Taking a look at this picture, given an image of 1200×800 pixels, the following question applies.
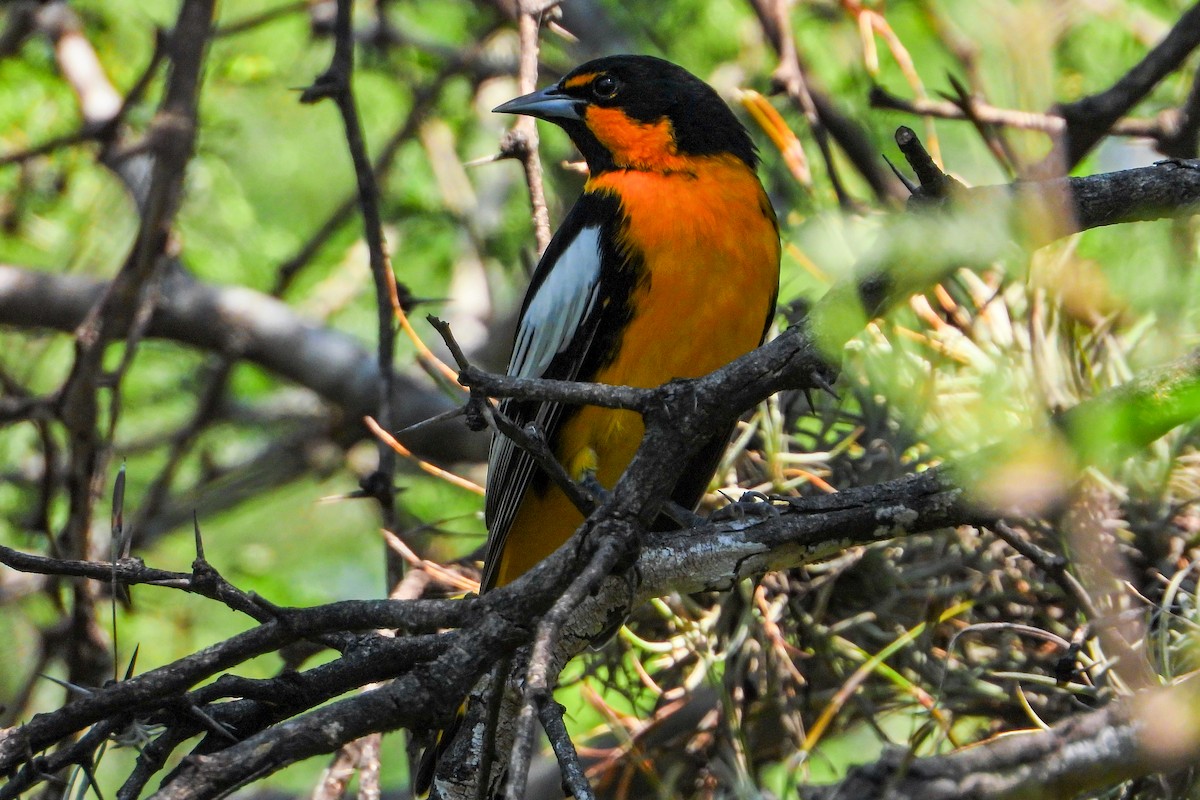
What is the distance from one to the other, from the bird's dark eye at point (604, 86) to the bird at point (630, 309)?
31 cm

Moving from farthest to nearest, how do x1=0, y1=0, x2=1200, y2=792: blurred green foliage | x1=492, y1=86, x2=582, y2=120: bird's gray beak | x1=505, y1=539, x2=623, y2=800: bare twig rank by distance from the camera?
x1=0, y1=0, x2=1200, y2=792: blurred green foliage → x1=492, y1=86, x2=582, y2=120: bird's gray beak → x1=505, y1=539, x2=623, y2=800: bare twig

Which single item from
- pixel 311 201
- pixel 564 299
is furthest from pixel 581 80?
pixel 311 201

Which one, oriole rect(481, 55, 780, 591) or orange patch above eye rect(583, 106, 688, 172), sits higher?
orange patch above eye rect(583, 106, 688, 172)

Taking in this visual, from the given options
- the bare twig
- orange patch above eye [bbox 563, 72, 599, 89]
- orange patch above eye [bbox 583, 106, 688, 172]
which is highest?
orange patch above eye [bbox 563, 72, 599, 89]

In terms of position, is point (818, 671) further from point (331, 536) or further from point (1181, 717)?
point (331, 536)

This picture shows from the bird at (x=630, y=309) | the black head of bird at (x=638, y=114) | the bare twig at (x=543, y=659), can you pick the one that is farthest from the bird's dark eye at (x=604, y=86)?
the bare twig at (x=543, y=659)

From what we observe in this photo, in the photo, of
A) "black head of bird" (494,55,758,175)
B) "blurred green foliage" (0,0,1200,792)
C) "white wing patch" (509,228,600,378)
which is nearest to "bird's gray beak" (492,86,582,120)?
"black head of bird" (494,55,758,175)

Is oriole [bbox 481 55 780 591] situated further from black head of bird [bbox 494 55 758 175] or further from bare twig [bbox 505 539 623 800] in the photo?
bare twig [bbox 505 539 623 800]

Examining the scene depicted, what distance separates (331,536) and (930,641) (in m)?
2.99

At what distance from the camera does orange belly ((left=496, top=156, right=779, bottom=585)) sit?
10.0 feet

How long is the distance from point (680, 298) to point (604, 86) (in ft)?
2.95

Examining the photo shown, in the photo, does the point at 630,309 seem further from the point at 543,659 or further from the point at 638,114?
the point at 543,659

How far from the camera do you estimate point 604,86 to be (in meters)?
3.62

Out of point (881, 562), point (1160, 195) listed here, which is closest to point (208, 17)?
point (881, 562)
